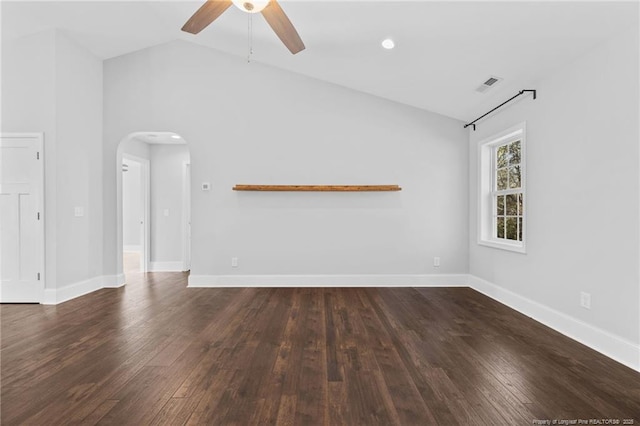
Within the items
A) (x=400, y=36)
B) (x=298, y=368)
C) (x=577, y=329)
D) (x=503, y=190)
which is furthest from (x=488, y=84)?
(x=298, y=368)

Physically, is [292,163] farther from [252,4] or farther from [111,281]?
[111,281]

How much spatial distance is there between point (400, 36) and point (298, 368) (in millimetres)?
3243

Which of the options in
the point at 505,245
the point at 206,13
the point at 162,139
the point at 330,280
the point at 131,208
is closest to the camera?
the point at 206,13

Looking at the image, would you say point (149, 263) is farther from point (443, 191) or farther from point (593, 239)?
point (593, 239)

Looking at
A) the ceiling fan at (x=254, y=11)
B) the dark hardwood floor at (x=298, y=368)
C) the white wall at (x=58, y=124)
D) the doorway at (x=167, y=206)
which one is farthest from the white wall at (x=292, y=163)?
the ceiling fan at (x=254, y=11)

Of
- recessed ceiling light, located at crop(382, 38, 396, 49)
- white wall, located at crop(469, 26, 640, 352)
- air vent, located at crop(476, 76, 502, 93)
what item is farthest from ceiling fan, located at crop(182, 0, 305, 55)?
white wall, located at crop(469, 26, 640, 352)

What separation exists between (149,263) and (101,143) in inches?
94.3

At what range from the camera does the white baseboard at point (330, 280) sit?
4711 mm

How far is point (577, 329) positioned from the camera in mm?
2799

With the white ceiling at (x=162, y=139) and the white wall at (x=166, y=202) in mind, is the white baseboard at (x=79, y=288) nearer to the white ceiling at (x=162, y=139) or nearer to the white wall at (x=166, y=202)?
the white wall at (x=166, y=202)

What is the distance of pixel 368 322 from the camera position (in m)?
3.21

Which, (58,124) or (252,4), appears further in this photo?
(58,124)

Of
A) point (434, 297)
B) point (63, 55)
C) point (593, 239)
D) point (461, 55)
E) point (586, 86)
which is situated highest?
point (63, 55)

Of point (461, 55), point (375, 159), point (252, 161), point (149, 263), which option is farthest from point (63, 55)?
point (461, 55)
